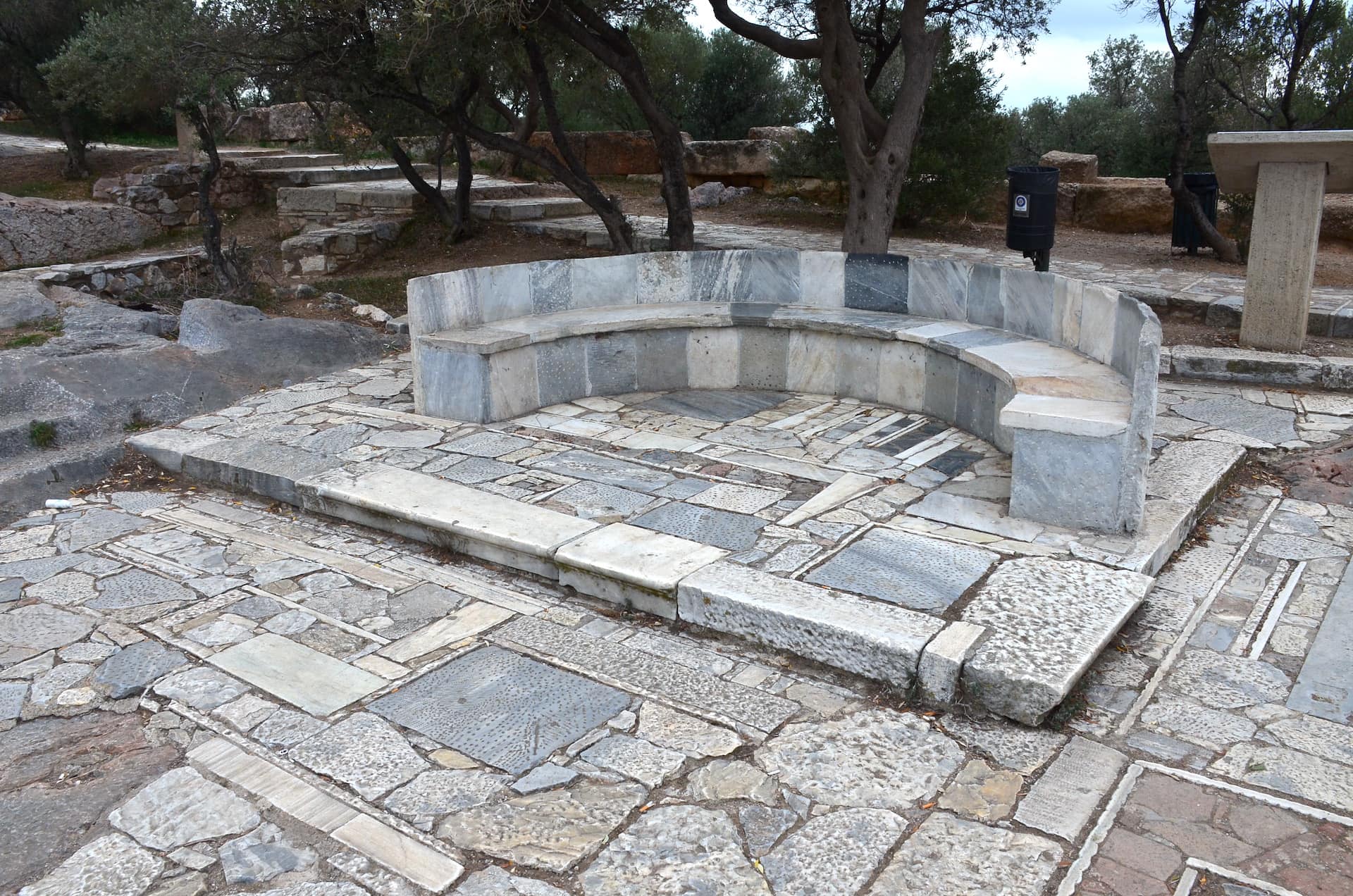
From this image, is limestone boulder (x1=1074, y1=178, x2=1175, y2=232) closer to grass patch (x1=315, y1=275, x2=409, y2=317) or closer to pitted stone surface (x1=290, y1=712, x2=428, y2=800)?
grass patch (x1=315, y1=275, x2=409, y2=317)

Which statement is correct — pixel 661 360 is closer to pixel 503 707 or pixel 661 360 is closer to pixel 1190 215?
pixel 503 707

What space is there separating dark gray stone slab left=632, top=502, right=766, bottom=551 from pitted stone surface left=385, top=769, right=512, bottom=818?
1.66m

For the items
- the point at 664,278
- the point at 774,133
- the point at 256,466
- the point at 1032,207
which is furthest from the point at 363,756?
the point at 774,133

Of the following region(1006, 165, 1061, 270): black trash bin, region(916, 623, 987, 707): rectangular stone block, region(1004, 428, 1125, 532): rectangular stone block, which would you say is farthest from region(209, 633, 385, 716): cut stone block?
region(1006, 165, 1061, 270): black trash bin

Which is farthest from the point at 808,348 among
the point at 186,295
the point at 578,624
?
the point at 186,295

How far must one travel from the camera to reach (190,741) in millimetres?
3682

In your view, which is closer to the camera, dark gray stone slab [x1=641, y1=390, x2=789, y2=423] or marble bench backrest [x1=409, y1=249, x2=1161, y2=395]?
marble bench backrest [x1=409, y1=249, x2=1161, y2=395]

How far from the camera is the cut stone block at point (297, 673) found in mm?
3906

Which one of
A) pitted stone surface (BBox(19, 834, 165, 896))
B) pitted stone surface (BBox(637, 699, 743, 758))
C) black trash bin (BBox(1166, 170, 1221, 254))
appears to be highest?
black trash bin (BBox(1166, 170, 1221, 254))

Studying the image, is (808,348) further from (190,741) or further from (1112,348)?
(190,741)

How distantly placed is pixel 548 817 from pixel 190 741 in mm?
1321

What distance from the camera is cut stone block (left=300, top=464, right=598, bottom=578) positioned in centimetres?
489

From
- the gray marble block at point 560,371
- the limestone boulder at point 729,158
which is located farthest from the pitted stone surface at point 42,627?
the limestone boulder at point 729,158

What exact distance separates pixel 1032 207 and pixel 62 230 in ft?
34.7
